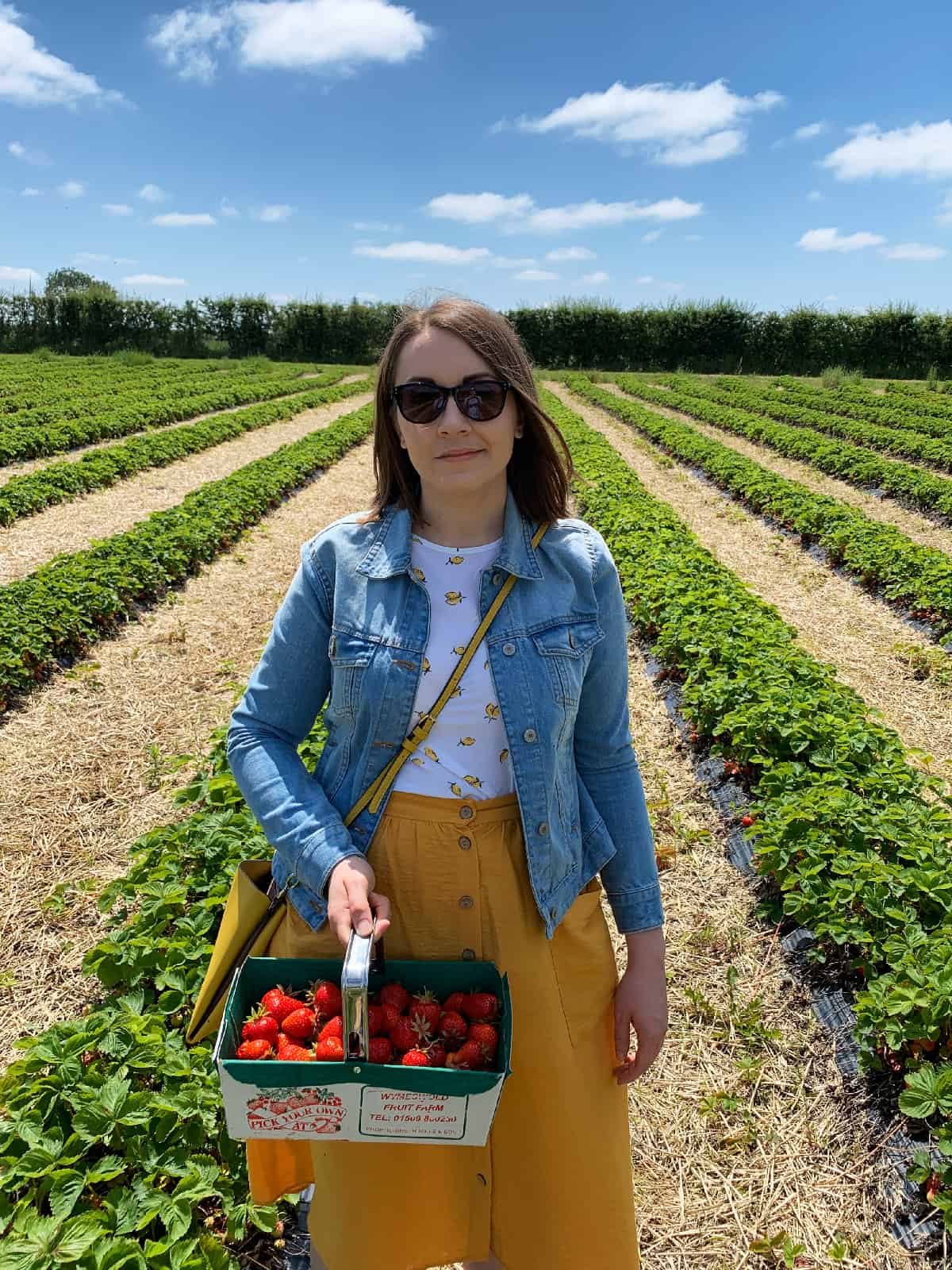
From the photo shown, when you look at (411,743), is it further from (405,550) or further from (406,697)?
(405,550)

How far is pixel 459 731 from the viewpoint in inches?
60.6

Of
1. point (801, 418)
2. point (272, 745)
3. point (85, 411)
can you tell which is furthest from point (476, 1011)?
point (801, 418)

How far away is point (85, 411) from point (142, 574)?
15136 millimetres

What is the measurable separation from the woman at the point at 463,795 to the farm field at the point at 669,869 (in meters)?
0.85

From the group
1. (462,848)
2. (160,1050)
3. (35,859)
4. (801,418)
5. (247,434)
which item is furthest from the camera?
(801,418)

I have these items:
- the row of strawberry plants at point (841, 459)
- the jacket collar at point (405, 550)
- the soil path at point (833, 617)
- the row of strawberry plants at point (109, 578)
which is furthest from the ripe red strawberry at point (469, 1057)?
the row of strawberry plants at point (841, 459)

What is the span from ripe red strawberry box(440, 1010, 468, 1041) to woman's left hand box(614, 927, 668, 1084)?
40 centimetres

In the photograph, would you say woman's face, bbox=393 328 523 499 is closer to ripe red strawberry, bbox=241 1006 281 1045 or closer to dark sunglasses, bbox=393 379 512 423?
dark sunglasses, bbox=393 379 512 423

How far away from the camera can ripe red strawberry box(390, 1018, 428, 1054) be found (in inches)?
54.7

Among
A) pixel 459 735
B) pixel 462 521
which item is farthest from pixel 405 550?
pixel 459 735

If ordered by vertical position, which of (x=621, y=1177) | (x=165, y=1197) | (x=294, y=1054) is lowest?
(x=165, y=1197)

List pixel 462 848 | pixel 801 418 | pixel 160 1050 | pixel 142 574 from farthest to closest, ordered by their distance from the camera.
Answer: pixel 801 418, pixel 142 574, pixel 160 1050, pixel 462 848

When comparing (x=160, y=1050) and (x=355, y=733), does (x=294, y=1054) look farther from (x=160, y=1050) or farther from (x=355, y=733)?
(x=160, y=1050)

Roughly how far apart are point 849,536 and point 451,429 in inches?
377
